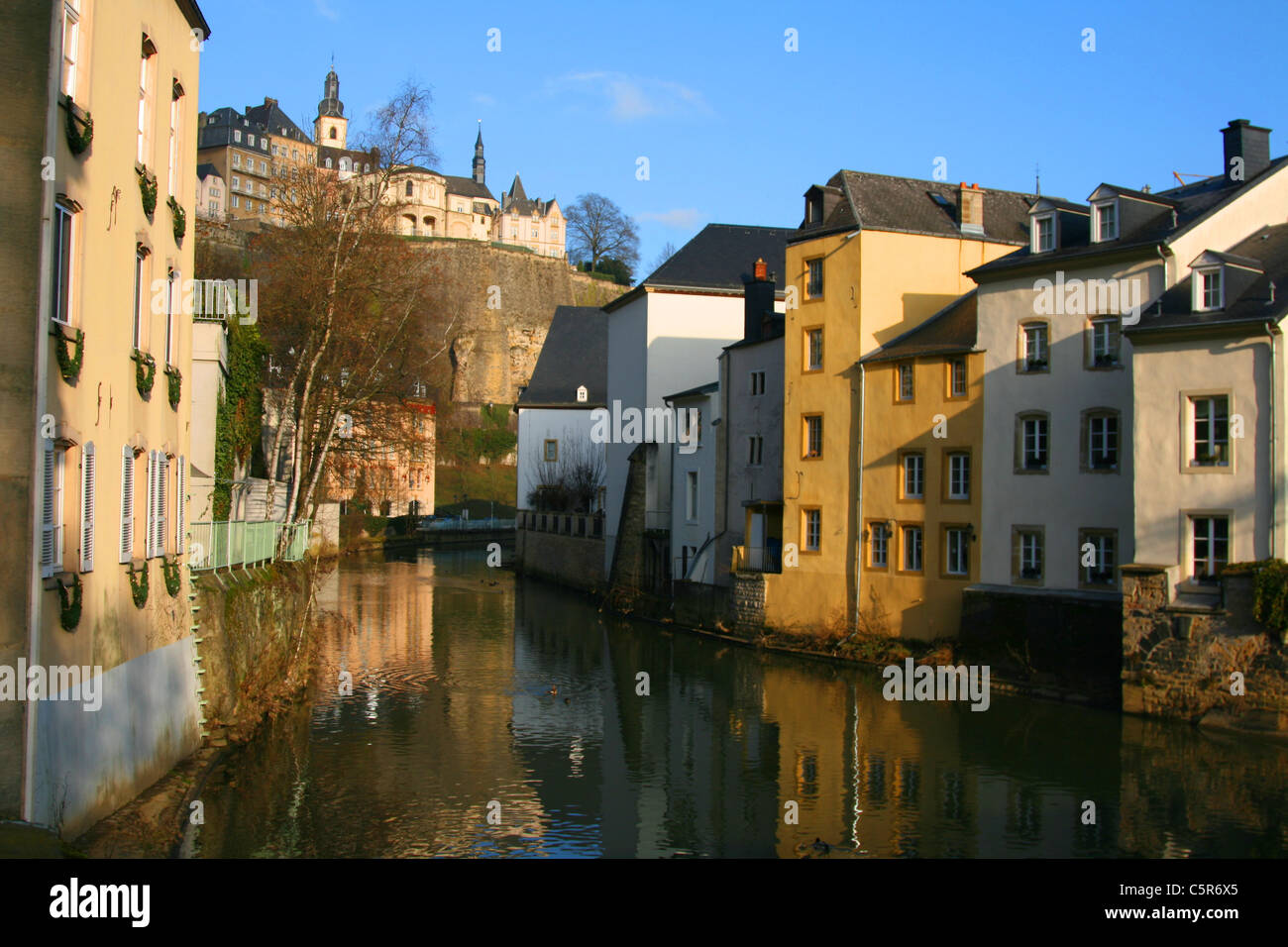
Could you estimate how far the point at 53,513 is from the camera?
966cm

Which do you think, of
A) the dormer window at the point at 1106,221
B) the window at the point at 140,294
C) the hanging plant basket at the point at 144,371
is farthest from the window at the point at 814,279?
the hanging plant basket at the point at 144,371

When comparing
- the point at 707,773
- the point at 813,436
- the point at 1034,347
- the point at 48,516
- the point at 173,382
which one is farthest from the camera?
the point at 813,436

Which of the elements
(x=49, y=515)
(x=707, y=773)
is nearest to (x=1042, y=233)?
(x=707, y=773)

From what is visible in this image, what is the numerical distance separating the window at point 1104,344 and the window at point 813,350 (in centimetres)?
752

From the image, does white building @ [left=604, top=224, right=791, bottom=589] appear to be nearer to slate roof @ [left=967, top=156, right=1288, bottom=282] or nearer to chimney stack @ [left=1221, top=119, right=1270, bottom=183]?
slate roof @ [left=967, top=156, right=1288, bottom=282]

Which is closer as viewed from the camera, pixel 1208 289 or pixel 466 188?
pixel 1208 289

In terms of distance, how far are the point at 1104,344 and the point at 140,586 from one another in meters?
17.6

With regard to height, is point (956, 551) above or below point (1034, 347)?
below

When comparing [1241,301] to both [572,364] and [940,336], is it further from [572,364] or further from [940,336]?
[572,364]

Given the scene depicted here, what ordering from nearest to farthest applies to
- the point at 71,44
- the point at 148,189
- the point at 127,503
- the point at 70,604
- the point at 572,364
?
the point at 70,604 → the point at 71,44 → the point at 127,503 → the point at 148,189 → the point at 572,364

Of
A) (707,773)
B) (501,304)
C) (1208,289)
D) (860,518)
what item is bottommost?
(707,773)

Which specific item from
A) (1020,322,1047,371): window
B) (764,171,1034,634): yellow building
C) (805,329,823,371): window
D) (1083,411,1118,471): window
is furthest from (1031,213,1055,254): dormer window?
(805,329,823,371): window
